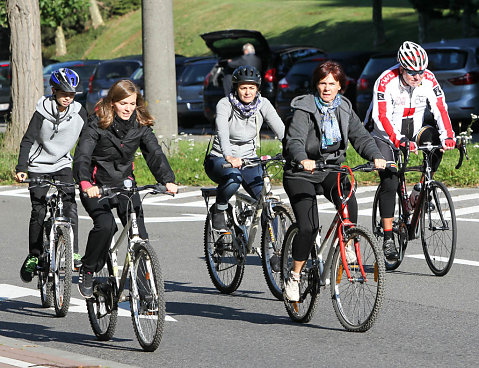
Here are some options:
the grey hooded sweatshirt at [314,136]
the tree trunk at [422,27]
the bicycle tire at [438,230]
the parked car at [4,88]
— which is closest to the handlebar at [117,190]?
the grey hooded sweatshirt at [314,136]

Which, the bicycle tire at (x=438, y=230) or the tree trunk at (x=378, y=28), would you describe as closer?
the bicycle tire at (x=438, y=230)

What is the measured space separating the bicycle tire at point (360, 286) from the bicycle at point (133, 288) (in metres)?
1.22

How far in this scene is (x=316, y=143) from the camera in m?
6.91

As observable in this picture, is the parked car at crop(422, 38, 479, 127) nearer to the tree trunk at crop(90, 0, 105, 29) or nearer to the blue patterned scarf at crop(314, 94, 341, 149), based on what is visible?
the blue patterned scarf at crop(314, 94, 341, 149)

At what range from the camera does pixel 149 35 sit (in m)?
17.1

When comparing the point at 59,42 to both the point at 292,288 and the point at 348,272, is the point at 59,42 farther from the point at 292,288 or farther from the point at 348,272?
the point at 348,272

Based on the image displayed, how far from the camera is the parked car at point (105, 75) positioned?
2783 centimetres

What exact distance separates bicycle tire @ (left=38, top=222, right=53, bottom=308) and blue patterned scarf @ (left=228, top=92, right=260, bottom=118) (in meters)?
1.72

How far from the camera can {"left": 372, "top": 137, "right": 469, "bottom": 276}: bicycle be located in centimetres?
855

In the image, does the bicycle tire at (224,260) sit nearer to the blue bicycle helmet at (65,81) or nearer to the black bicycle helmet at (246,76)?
the black bicycle helmet at (246,76)

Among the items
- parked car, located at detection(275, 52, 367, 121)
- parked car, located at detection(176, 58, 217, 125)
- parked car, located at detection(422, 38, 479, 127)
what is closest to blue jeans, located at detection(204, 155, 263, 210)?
parked car, located at detection(422, 38, 479, 127)

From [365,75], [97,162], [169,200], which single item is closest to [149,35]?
[169,200]

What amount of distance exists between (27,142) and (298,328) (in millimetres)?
2590

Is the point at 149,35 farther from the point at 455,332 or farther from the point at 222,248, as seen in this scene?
the point at 455,332
